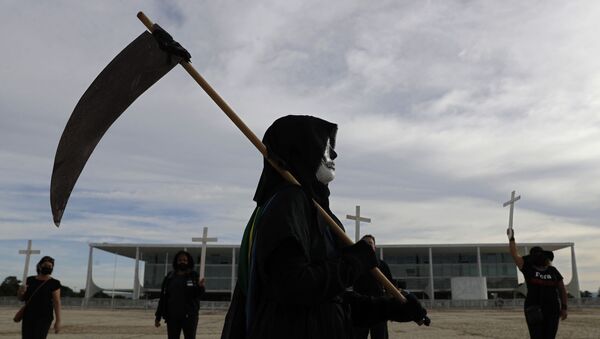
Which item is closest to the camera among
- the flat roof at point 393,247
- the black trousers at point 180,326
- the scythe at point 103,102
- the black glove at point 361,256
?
the black glove at point 361,256

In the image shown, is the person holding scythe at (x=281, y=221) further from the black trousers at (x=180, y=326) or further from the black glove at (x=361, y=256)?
the black trousers at (x=180, y=326)

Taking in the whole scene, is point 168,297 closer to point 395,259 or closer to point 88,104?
point 88,104

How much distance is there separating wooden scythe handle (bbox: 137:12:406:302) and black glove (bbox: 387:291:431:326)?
30 millimetres

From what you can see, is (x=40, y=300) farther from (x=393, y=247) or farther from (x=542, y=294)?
(x=393, y=247)

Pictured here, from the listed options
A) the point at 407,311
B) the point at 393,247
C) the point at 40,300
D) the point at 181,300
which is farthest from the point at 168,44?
the point at 393,247

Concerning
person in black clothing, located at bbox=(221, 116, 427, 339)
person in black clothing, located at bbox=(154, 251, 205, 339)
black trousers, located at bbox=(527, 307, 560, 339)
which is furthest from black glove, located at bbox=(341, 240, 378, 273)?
person in black clothing, located at bbox=(154, 251, 205, 339)

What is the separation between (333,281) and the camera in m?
1.85

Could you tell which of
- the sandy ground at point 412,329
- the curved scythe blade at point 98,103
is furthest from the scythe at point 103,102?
the sandy ground at point 412,329

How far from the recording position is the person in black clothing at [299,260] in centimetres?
183

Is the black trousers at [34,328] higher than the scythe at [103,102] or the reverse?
the reverse

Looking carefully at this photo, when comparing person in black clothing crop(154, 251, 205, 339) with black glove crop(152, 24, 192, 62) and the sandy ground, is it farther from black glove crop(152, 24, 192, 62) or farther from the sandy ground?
the sandy ground

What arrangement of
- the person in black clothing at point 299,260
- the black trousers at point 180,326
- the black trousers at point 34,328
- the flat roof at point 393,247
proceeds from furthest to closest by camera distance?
the flat roof at point 393,247 < the black trousers at point 180,326 < the black trousers at point 34,328 < the person in black clothing at point 299,260

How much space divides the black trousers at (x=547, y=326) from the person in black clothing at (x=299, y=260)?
17.3 feet

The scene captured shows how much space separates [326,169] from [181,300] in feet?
19.4
